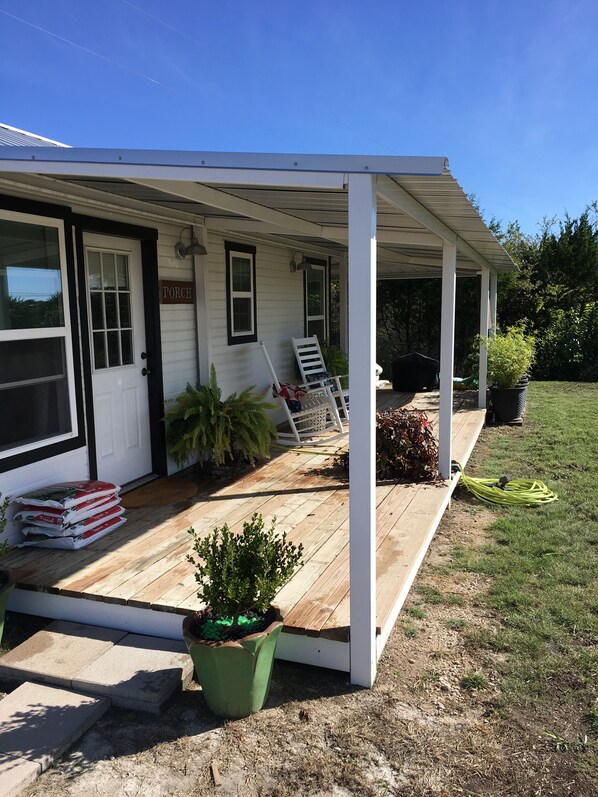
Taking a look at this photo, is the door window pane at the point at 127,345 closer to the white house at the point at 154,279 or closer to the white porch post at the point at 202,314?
the white house at the point at 154,279

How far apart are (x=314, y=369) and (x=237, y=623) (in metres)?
5.86

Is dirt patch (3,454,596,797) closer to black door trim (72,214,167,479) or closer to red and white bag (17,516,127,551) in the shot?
red and white bag (17,516,127,551)

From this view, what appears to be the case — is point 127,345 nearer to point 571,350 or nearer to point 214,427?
point 214,427

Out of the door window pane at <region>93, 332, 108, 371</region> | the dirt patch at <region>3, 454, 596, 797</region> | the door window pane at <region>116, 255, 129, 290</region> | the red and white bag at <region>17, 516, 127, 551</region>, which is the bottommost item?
the dirt patch at <region>3, 454, 596, 797</region>

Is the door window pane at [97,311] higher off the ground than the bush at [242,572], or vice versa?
the door window pane at [97,311]

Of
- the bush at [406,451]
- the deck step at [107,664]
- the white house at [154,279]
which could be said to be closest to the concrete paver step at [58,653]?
the deck step at [107,664]

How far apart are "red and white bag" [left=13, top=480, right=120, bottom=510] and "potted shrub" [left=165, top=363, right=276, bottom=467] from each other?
1.08m

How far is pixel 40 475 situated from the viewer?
402cm

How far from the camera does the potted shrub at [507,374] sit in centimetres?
853

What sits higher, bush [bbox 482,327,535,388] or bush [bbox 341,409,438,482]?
bush [bbox 482,327,535,388]

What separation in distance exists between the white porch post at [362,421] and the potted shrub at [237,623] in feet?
1.04

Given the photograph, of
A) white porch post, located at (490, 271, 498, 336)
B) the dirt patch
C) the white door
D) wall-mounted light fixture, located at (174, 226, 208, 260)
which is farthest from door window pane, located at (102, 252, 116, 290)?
white porch post, located at (490, 271, 498, 336)

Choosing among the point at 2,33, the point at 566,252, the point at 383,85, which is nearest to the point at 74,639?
the point at 566,252

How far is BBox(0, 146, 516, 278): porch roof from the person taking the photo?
2.66 meters
